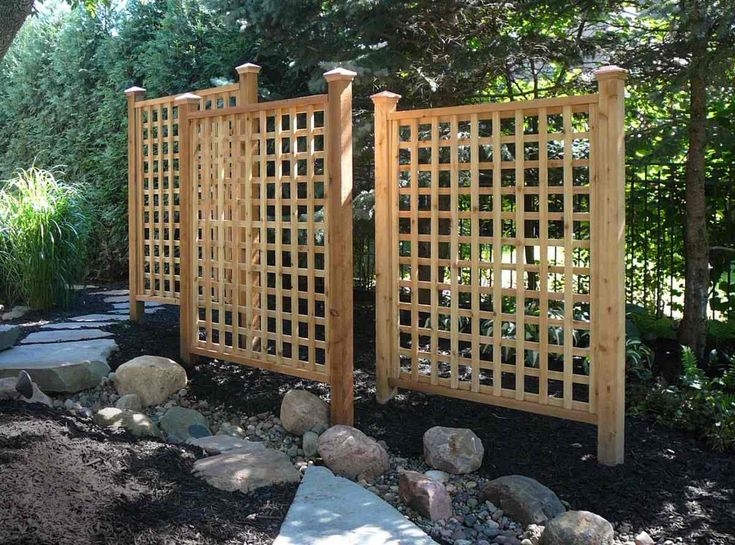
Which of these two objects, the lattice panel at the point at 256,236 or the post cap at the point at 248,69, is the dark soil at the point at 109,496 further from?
the post cap at the point at 248,69

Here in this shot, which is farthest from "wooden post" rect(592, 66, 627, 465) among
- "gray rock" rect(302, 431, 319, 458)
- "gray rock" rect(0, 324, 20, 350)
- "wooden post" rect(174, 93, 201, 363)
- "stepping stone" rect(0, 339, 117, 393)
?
"gray rock" rect(0, 324, 20, 350)

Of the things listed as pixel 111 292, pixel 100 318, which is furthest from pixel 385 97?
pixel 111 292

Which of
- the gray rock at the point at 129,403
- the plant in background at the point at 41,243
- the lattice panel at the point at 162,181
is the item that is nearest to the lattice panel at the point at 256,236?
the gray rock at the point at 129,403

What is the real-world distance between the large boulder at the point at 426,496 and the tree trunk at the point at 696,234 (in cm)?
260

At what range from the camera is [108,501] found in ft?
9.39

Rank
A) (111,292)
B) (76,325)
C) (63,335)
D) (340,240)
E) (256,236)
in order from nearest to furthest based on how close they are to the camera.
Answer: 1. (340,240)
2. (256,236)
3. (63,335)
4. (76,325)
5. (111,292)

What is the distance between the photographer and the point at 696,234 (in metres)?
5.18

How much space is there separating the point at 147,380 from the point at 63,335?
4.16 feet

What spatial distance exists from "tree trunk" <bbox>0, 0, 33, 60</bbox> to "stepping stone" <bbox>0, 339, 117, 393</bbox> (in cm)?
219

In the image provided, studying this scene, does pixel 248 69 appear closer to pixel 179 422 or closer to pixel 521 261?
pixel 179 422

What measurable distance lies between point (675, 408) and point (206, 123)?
3.23m

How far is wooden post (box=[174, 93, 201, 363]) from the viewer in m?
5.26

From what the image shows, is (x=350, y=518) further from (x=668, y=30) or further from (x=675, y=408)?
(x=668, y=30)

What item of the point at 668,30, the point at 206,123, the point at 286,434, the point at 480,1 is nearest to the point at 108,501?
the point at 286,434
